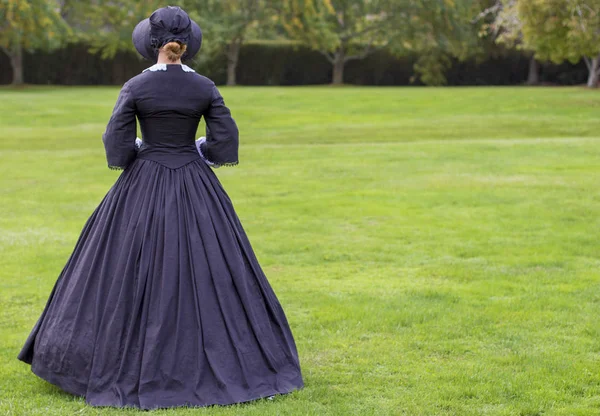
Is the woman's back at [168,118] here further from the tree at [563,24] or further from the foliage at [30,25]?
the foliage at [30,25]

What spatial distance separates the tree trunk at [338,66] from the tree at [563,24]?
60.2ft

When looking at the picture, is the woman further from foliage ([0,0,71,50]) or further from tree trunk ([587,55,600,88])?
tree trunk ([587,55,600,88])

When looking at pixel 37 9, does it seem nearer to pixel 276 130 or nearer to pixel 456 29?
pixel 276 130

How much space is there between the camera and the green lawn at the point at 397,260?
4.75m

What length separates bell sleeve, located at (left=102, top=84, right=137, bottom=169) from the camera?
14.5 ft

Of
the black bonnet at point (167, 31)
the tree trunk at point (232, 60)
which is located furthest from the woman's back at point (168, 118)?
the tree trunk at point (232, 60)

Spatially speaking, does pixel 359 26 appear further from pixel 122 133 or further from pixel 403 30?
pixel 122 133

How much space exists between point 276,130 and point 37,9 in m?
13.8

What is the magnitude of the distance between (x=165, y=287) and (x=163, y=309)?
106 mm

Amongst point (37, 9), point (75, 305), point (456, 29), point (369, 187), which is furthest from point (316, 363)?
point (456, 29)

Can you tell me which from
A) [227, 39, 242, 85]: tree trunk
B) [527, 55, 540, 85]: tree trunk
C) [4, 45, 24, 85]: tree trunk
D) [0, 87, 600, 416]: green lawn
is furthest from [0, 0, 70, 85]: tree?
[527, 55, 540, 85]: tree trunk

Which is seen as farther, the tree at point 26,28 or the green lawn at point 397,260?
the tree at point 26,28

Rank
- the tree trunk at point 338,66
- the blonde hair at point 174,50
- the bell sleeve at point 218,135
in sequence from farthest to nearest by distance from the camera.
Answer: the tree trunk at point 338,66
the bell sleeve at point 218,135
the blonde hair at point 174,50

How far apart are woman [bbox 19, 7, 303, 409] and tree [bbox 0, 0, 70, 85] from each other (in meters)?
26.5
